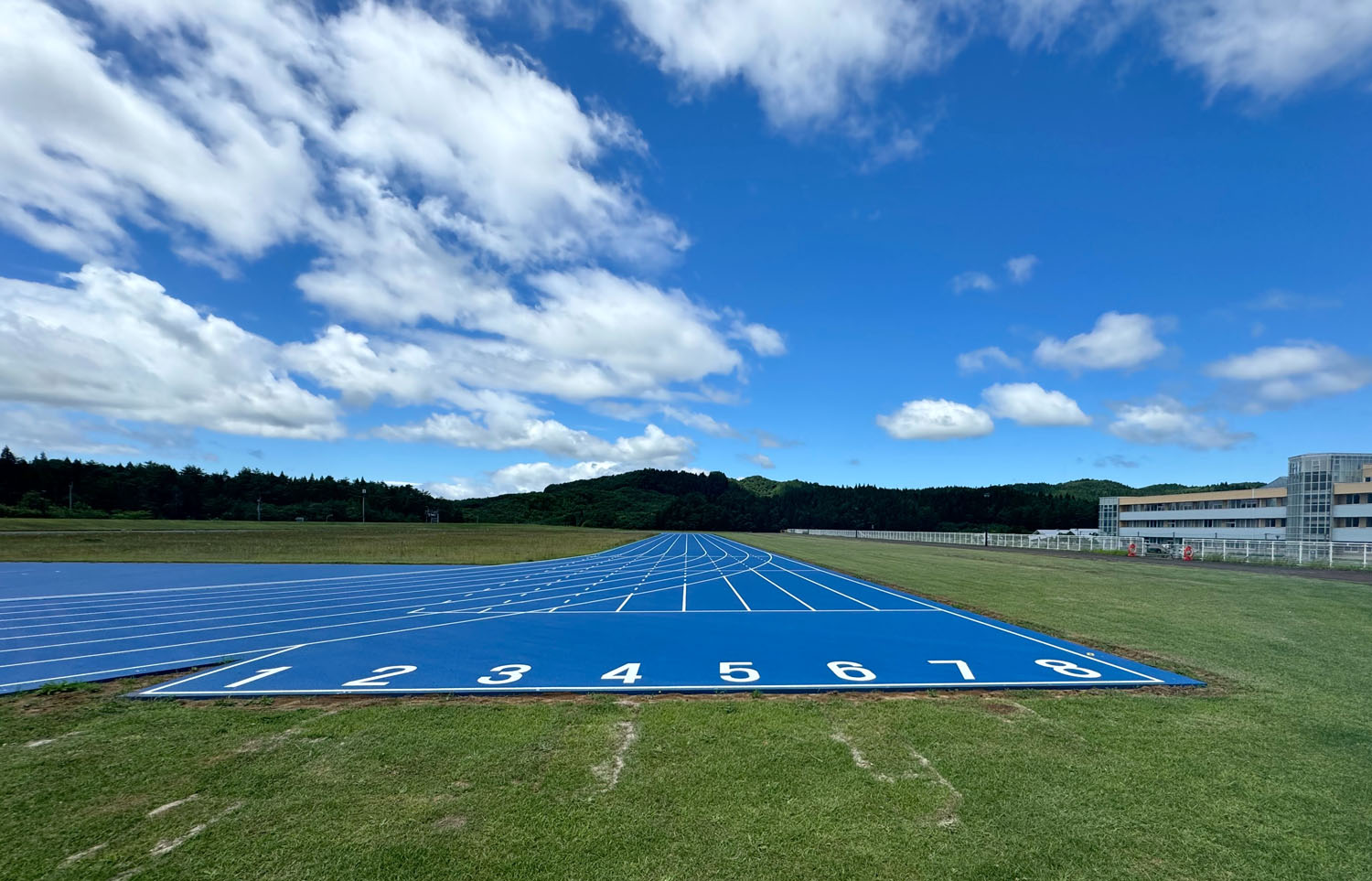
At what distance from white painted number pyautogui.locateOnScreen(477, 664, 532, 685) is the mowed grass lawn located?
817mm

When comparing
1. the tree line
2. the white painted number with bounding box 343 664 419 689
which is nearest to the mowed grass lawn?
the white painted number with bounding box 343 664 419 689

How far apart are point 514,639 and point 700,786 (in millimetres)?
6612

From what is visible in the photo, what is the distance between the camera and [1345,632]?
11367 millimetres

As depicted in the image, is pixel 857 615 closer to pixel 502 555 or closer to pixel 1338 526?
pixel 502 555

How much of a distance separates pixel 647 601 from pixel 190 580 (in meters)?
16.0

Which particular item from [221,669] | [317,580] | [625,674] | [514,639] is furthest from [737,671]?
[317,580]

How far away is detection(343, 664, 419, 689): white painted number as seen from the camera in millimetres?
7568

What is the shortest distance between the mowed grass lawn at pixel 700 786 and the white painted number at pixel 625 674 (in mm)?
890

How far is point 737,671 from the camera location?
8383 millimetres

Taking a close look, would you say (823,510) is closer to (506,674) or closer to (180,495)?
(180,495)

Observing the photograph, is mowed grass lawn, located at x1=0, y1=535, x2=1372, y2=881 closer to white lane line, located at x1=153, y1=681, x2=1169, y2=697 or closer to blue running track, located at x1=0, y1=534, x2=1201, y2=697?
white lane line, located at x1=153, y1=681, x2=1169, y2=697

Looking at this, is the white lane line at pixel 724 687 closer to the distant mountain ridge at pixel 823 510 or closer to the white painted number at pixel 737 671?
the white painted number at pixel 737 671

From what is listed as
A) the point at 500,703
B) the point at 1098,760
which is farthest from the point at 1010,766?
the point at 500,703

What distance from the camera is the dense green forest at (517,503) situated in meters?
91.3
